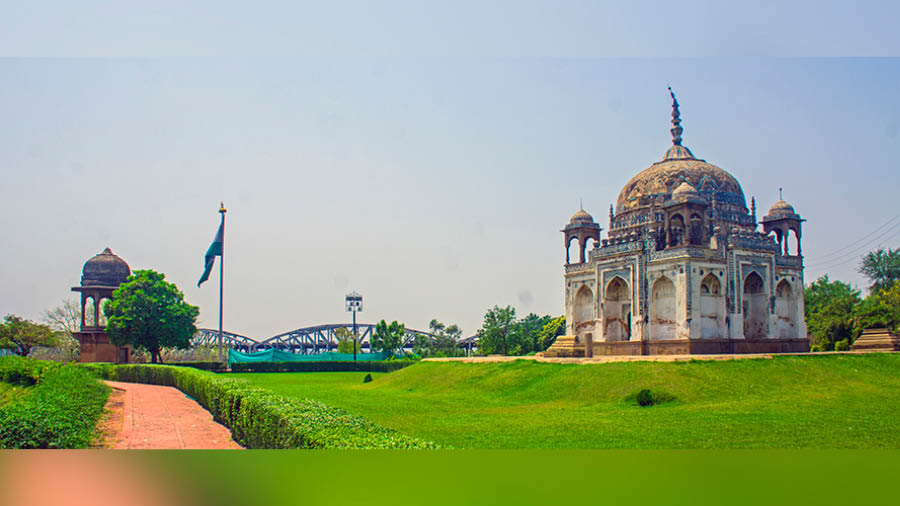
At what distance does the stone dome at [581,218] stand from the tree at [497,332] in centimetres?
2283

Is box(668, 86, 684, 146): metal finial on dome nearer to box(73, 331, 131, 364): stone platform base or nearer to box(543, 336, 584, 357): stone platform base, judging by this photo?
box(543, 336, 584, 357): stone platform base

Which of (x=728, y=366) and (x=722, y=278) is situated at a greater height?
(x=722, y=278)

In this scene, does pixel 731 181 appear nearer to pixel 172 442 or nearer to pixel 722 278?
pixel 722 278

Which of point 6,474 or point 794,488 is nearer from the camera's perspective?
point 794,488

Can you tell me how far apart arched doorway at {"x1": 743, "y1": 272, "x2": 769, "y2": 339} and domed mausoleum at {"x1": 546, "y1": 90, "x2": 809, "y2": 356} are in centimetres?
5

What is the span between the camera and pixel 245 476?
1114 centimetres

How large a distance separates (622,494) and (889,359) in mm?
21183

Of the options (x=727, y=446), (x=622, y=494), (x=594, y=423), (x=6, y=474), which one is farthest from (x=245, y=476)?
(x=594, y=423)

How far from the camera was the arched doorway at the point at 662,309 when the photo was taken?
35.7m

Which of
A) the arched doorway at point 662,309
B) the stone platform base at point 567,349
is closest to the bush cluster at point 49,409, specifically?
the stone platform base at point 567,349

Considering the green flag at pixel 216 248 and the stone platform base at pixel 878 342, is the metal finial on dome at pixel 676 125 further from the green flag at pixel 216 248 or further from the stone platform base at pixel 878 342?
the green flag at pixel 216 248

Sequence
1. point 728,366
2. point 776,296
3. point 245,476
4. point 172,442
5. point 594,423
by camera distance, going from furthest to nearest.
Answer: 1. point 776,296
2. point 728,366
3. point 594,423
4. point 172,442
5. point 245,476

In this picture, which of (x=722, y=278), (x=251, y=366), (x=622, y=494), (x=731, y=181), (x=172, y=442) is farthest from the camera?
(x=251, y=366)

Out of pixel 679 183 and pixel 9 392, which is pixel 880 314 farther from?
pixel 9 392
